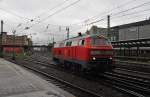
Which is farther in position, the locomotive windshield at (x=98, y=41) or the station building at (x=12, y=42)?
the station building at (x=12, y=42)

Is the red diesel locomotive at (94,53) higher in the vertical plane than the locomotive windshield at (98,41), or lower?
lower

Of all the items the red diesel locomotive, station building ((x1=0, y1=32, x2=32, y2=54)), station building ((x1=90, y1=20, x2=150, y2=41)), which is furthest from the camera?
station building ((x1=0, y1=32, x2=32, y2=54))

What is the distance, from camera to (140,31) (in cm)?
6600

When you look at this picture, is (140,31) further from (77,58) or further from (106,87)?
(106,87)

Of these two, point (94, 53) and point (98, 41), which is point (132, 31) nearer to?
point (98, 41)

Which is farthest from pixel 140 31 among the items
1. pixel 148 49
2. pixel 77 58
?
pixel 77 58

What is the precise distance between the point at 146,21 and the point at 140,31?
10.0ft

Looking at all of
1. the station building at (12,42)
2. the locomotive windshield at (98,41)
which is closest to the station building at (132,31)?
the station building at (12,42)

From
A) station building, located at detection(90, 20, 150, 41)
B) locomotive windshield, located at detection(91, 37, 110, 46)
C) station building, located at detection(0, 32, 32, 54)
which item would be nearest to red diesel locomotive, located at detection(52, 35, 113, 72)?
locomotive windshield, located at detection(91, 37, 110, 46)

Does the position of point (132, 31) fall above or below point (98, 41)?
above

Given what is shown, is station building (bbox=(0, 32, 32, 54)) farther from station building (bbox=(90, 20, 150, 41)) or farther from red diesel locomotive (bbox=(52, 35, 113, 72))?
red diesel locomotive (bbox=(52, 35, 113, 72))

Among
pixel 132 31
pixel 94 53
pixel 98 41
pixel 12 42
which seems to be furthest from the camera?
pixel 12 42

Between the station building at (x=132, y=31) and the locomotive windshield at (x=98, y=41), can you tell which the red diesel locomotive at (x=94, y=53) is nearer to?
the locomotive windshield at (x=98, y=41)

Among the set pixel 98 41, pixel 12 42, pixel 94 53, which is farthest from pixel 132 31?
pixel 94 53
